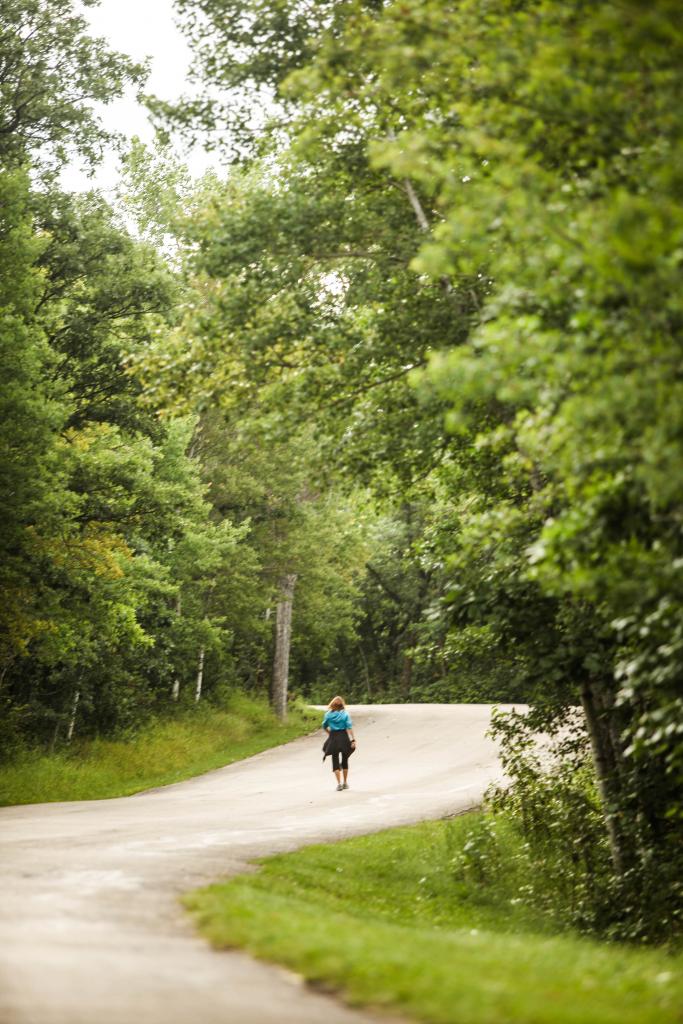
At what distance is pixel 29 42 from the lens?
69.7ft

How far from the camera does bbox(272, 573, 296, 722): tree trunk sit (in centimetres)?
3553

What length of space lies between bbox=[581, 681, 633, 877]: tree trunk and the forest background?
51mm

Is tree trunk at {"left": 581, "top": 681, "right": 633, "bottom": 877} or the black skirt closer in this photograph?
tree trunk at {"left": 581, "top": 681, "right": 633, "bottom": 877}

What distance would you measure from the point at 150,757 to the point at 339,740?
20.1ft

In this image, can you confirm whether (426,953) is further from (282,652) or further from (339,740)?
(282,652)

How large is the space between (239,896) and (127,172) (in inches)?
1348

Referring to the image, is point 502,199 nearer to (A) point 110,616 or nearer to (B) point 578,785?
(B) point 578,785

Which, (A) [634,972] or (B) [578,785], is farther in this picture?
(B) [578,785]

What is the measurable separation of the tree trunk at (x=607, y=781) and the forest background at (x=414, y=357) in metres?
0.05

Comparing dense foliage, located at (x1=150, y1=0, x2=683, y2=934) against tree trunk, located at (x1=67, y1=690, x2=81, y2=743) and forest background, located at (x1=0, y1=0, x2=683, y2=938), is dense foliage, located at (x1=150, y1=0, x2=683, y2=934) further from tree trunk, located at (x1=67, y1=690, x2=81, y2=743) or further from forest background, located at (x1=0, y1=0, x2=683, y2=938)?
tree trunk, located at (x1=67, y1=690, x2=81, y2=743)

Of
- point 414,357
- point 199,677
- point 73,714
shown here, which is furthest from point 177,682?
point 414,357

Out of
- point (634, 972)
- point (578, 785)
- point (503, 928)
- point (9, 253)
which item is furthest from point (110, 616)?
point (634, 972)

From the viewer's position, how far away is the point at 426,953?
6.65 m

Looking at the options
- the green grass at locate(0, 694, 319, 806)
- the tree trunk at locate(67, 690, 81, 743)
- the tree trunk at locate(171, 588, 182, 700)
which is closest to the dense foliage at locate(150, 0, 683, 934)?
the green grass at locate(0, 694, 319, 806)
